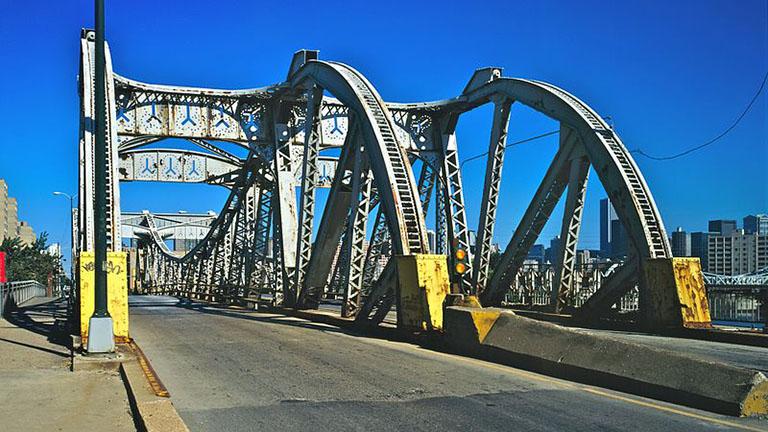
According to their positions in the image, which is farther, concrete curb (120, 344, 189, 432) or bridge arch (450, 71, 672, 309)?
bridge arch (450, 71, 672, 309)

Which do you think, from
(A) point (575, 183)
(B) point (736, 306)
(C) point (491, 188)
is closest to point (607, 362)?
(A) point (575, 183)

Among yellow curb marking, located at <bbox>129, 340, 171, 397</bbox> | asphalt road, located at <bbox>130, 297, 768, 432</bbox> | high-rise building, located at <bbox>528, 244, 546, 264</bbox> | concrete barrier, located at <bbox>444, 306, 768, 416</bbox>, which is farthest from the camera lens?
high-rise building, located at <bbox>528, 244, 546, 264</bbox>

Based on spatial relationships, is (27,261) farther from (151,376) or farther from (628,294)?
(151,376)

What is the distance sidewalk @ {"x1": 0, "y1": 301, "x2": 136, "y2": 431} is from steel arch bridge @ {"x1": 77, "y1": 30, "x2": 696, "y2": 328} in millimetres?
4491

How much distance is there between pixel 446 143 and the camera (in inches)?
1103

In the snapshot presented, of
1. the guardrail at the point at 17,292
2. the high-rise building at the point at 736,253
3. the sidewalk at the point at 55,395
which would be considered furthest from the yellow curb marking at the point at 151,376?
the high-rise building at the point at 736,253

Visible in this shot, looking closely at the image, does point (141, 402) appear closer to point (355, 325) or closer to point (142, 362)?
point (142, 362)

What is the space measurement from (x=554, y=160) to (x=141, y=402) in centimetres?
1448

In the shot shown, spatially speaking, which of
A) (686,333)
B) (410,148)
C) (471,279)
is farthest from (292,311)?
(686,333)

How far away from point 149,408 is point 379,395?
104 inches

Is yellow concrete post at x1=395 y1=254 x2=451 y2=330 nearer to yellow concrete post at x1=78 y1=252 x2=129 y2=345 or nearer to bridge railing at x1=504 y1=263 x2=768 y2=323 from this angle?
yellow concrete post at x1=78 y1=252 x2=129 y2=345

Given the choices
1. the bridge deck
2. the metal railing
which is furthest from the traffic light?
Answer: the metal railing

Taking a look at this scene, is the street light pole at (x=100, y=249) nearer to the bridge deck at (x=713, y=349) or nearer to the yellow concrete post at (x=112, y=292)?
the yellow concrete post at (x=112, y=292)

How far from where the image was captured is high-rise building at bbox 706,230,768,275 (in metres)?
38.7
